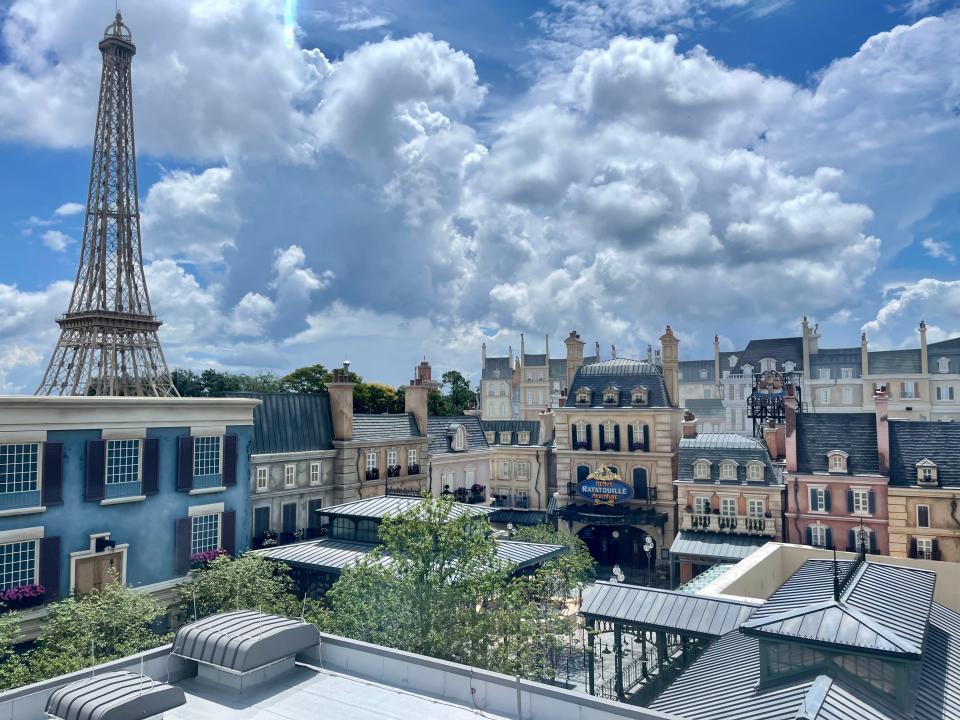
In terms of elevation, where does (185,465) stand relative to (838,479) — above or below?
above

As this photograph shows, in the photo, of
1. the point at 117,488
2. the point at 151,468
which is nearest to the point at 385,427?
the point at 151,468

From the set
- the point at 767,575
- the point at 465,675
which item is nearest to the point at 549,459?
the point at 767,575

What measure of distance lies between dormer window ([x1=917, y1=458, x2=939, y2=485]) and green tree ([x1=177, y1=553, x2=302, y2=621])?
40.1m

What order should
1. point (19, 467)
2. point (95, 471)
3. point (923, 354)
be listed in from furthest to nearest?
point (923, 354) < point (95, 471) < point (19, 467)

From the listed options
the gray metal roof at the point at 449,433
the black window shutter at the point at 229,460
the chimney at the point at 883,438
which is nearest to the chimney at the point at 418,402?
the gray metal roof at the point at 449,433

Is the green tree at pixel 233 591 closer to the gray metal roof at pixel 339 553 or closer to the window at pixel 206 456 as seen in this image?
the gray metal roof at pixel 339 553

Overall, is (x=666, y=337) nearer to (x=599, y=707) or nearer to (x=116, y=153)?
(x=599, y=707)

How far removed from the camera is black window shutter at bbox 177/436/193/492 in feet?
107

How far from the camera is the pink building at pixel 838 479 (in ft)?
152

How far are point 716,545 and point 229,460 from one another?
34288mm

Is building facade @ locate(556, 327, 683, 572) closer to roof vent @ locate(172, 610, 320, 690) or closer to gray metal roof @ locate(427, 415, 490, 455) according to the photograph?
gray metal roof @ locate(427, 415, 490, 455)

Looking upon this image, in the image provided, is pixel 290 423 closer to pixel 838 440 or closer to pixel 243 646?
pixel 243 646

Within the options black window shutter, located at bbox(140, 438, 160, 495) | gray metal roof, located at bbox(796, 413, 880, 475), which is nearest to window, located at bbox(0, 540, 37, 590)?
black window shutter, located at bbox(140, 438, 160, 495)

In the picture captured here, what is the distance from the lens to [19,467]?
88.4 feet
